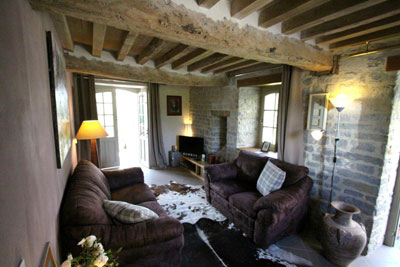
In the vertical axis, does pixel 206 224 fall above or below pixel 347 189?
below

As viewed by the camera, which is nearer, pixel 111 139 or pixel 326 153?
pixel 326 153

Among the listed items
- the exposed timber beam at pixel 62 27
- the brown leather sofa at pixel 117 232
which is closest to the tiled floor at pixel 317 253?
the brown leather sofa at pixel 117 232

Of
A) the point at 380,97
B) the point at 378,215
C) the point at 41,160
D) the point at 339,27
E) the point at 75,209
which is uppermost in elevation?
the point at 339,27

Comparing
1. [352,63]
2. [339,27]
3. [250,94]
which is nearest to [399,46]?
[352,63]

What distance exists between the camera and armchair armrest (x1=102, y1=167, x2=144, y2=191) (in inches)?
112

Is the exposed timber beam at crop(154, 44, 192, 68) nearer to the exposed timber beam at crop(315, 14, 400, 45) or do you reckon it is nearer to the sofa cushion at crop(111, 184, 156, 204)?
the exposed timber beam at crop(315, 14, 400, 45)

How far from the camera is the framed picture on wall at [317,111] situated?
2.49 meters

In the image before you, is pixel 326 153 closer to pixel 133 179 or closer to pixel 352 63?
pixel 352 63

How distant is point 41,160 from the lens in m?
1.06

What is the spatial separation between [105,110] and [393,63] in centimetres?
541

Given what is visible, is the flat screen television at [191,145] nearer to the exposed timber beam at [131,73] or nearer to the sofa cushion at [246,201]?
the exposed timber beam at [131,73]

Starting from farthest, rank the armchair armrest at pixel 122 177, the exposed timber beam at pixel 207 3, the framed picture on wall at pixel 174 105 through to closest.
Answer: the framed picture on wall at pixel 174 105, the armchair armrest at pixel 122 177, the exposed timber beam at pixel 207 3

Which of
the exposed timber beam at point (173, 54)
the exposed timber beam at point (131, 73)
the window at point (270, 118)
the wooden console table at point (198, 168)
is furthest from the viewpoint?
the wooden console table at point (198, 168)

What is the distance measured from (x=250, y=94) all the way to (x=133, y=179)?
9.31ft
